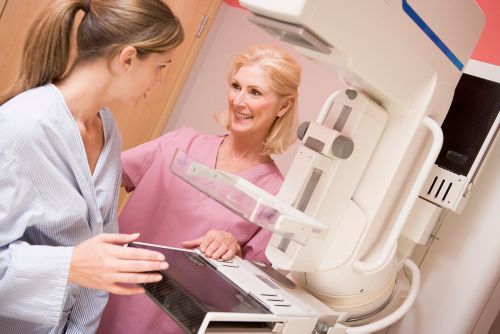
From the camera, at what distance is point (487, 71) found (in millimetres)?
1265

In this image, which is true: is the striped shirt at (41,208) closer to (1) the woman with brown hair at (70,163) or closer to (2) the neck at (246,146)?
(1) the woman with brown hair at (70,163)

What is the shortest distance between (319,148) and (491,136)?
42 cm

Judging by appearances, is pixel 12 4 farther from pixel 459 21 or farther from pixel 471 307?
pixel 471 307

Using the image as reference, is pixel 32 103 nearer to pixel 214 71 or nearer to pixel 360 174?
pixel 360 174

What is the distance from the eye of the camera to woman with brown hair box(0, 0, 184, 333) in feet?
3.20

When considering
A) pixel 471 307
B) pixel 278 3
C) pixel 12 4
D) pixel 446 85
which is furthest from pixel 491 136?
pixel 12 4

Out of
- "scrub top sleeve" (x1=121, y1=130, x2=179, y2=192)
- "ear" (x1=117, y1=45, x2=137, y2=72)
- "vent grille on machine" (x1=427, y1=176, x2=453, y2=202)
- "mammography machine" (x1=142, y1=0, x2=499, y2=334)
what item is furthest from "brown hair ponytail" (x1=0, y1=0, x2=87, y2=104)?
"vent grille on machine" (x1=427, y1=176, x2=453, y2=202)

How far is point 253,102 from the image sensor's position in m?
1.56

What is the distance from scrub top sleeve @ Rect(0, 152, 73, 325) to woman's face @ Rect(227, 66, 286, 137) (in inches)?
28.2

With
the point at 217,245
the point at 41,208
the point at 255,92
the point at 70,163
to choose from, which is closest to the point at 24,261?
the point at 41,208

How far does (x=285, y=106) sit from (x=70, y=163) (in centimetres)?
75

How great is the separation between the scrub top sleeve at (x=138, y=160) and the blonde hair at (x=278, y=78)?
1.08 feet

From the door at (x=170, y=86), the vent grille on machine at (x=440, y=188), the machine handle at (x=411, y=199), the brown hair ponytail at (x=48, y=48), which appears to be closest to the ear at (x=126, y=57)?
the brown hair ponytail at (x=48, y=48)

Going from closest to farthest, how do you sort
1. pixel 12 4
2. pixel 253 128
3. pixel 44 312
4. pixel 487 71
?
pixel 44 312, pixel 487 71, pixel 253 128, pixel 12 4
